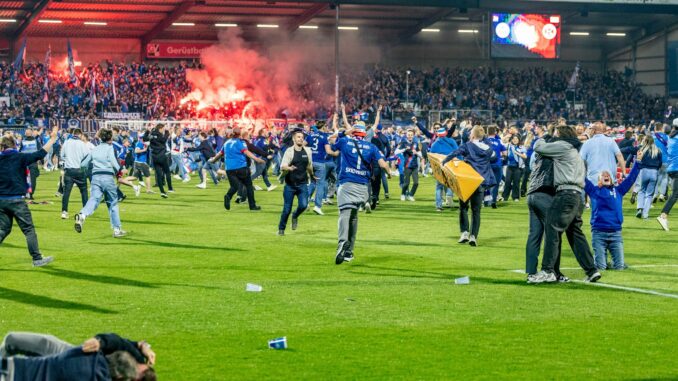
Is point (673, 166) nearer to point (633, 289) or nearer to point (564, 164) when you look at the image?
A: point (633, 289)

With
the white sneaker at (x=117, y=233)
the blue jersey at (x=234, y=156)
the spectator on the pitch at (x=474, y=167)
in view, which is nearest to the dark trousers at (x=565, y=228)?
the spectator on the pitch at (x=474, y=167)

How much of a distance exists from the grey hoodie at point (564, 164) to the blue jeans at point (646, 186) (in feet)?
34.9

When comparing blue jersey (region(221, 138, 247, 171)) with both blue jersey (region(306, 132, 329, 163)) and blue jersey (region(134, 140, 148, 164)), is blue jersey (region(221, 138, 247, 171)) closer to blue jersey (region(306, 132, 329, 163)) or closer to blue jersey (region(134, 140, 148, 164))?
blue jersey (region(306, 132, 329, 163))

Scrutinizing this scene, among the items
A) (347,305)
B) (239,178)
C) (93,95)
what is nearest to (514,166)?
(239,178)

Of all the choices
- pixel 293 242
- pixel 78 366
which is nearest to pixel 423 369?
pixel 78 366

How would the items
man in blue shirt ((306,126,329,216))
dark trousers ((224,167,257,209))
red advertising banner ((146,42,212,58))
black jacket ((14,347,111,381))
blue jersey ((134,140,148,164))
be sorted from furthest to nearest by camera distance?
red advertising banner ((146,42,212,58))
blue jersey ((134,140,148,164))
dark trousers ((224,167,257,209))
man in blue shirt ((306,126,329,216))
black jacket ((14,347,111,381))

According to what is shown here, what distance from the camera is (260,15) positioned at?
212ft

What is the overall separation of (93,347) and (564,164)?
8364 millimetres

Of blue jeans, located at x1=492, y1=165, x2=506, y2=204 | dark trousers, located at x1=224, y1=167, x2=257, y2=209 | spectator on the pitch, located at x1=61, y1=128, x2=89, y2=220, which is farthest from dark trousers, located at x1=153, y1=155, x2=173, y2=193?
blue jeans, located at x1=492, y1=165, x2=506, y2=204

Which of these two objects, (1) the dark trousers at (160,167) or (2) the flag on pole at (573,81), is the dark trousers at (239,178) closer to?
(1) the dark trousers at (160,167)

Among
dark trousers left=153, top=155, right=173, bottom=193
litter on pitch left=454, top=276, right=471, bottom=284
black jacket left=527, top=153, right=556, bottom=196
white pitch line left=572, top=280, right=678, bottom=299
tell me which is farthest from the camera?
dark trousers left=153, top=155, right=173, bottom=193

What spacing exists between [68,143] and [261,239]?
671 centimetres

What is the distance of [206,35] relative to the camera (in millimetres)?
68625

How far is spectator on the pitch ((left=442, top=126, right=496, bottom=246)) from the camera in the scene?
18578 millimetres
